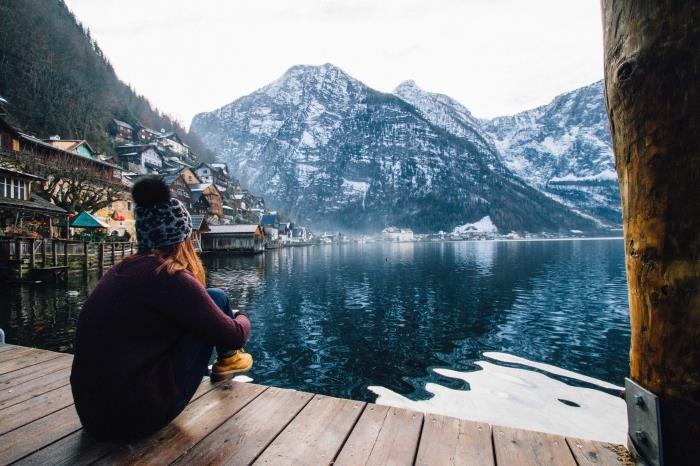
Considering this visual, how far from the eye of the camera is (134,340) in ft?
7.66

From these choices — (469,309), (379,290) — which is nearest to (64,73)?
(379,290)

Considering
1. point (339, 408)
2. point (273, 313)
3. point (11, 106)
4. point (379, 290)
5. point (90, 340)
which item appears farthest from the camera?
point (11, 106)

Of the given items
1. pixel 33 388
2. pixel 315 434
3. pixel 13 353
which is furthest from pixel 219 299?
pixel 13 353

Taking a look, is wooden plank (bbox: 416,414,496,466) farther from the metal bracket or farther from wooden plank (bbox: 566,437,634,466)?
the metal bracket

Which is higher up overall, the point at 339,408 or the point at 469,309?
the point at 339,408

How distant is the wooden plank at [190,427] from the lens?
2439 millimetres

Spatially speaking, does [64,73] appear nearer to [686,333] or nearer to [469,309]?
[469,309]

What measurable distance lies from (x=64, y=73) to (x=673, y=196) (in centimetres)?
10277

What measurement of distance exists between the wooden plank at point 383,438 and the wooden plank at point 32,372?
398cm

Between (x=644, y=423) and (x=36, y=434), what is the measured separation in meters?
4.44

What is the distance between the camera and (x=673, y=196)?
183 cm

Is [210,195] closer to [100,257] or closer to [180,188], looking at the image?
[180,188]

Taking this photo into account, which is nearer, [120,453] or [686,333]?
[686,333]

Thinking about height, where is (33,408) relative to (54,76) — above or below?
below
